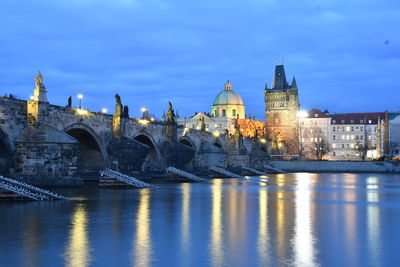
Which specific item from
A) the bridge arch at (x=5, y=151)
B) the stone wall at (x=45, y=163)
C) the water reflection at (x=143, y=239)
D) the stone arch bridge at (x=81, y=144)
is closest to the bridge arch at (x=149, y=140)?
the stone arch bridge at (x=81, y=144)

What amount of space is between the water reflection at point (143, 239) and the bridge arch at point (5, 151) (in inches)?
474

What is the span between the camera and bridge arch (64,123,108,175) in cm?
4247

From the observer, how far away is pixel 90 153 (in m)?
43.8

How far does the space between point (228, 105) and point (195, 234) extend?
449 feet

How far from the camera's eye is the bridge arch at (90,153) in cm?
4247

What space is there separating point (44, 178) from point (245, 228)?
59.3ft

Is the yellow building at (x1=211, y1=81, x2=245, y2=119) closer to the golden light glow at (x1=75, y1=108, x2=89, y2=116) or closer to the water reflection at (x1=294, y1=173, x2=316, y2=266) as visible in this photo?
the golden light glow at (x1=75, y1=108, x2=89, y2=116)

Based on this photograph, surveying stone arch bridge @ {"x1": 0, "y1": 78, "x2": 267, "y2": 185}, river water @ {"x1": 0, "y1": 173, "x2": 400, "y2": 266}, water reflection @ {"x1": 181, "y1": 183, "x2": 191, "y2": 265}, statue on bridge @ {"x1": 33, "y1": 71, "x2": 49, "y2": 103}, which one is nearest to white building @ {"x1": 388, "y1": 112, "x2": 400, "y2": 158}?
stone arch bridge @ {"x1": 0, "y1": 78, "x2": 267, "y2": 185}

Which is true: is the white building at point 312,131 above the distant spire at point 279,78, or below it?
below

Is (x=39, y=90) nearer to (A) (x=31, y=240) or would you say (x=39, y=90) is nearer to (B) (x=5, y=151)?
(B) (x=5, y=151)

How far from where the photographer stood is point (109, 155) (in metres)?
42.9

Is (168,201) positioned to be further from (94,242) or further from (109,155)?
(109,155)

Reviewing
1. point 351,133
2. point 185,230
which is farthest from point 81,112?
point 351,133

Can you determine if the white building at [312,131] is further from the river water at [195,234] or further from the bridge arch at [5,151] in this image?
the river water at [195,234]
